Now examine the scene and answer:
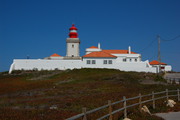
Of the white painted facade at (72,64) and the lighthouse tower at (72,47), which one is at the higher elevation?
the lighthouse tower at (72,47)

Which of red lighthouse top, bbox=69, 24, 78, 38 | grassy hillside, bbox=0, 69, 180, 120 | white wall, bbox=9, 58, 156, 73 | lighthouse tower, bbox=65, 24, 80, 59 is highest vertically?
red lighthouse top, bbox=69, 24, 78, 38

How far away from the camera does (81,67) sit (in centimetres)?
5950

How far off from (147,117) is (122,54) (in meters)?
58.0

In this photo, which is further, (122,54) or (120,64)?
(122,54)

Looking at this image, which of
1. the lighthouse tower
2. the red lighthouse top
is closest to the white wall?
the lighthouse tower

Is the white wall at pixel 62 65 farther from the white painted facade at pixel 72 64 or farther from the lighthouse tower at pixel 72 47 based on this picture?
the lighthouse tower at pixel 72 47

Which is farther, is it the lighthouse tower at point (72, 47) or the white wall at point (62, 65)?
the lighthouse tower at point (72, 47)

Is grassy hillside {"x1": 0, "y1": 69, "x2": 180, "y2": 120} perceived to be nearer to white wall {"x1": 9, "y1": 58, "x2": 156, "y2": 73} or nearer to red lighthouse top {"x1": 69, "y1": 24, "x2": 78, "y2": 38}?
white wall {"x1": 9, "y1": 58, "x2": 156, "y2": 73}

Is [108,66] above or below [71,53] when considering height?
below

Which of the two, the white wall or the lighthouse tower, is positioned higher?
the lighthouse tower

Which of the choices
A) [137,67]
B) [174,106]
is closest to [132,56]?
[137,67]

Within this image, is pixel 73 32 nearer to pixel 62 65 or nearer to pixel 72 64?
pixel 72 64

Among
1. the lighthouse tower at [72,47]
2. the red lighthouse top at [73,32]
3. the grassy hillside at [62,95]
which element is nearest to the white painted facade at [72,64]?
the grassy hillside at [62,95]

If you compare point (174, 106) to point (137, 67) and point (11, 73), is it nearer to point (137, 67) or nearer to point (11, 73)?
point (137, 67)
